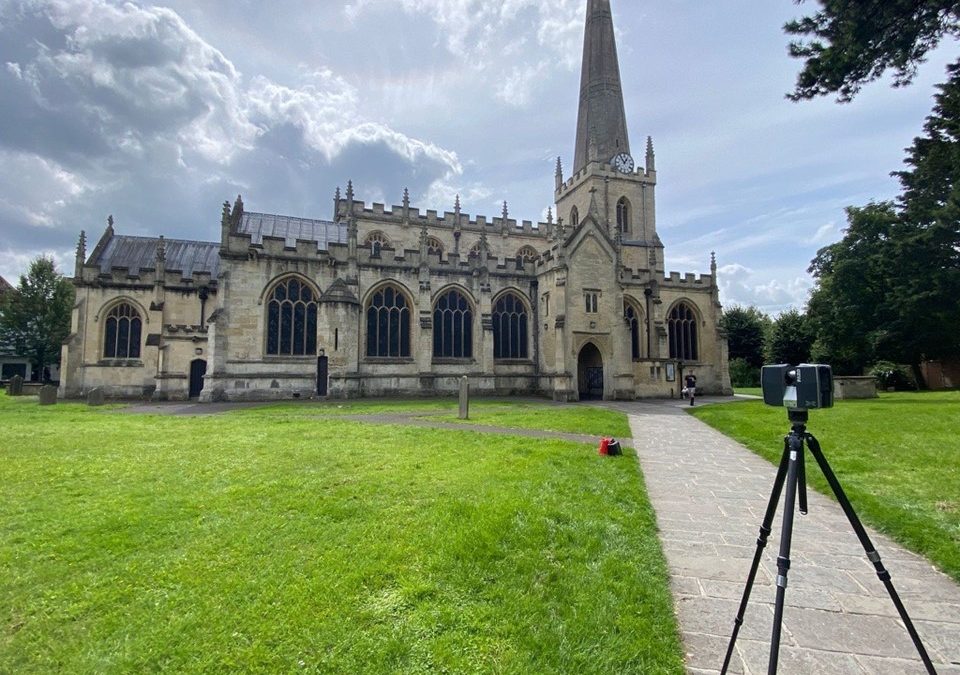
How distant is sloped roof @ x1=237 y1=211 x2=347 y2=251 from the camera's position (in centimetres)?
3110

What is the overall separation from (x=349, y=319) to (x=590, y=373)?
14608mm

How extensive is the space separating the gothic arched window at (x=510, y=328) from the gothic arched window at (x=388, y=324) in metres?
5.40

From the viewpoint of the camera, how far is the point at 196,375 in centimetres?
2619

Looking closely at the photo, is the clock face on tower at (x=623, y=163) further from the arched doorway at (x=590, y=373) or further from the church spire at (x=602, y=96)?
the arched doorway at (x=590, y=373)

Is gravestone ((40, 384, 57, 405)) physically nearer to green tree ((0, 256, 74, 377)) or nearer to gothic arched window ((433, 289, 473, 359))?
gothic arched window ((433, 289, 473, 359))

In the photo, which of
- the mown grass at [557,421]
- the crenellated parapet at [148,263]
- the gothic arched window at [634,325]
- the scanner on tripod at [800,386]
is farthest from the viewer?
the gothic arched window at [634,325]

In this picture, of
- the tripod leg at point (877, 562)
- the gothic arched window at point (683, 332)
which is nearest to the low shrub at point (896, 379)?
the gothic arched window at point (683, 332)

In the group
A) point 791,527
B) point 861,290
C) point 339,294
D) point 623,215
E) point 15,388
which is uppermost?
point 623,215

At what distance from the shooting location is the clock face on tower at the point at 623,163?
39.1 meters

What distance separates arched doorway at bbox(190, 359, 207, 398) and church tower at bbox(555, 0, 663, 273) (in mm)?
28782

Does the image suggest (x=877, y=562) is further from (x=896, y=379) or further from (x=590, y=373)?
(x=896, y=379)

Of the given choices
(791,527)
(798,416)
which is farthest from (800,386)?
(791,527)

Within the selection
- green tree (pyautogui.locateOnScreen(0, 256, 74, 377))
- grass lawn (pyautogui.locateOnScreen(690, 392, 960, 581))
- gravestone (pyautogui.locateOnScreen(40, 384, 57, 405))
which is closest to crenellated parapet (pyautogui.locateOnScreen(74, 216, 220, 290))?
gravestone (pyautogui.locateOnScreen(40, 384, 57, 405))

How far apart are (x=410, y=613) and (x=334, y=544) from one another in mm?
1389
